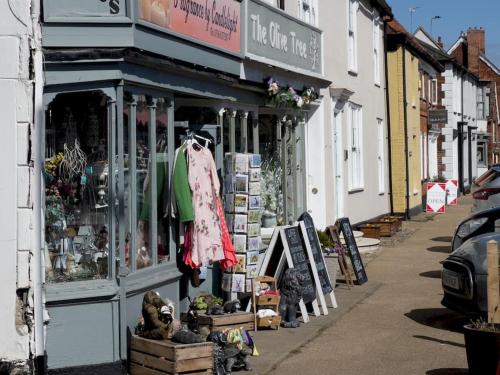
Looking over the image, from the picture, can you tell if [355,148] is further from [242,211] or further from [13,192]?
[13,192]

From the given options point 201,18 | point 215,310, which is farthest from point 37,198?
point 201,18

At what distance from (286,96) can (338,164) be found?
18.4 ft

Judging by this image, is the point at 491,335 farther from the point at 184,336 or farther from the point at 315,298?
the point at 315,298

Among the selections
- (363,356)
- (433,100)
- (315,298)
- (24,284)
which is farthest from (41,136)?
(433,100)

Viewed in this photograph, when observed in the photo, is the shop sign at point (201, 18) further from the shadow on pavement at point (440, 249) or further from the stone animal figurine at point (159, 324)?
the shadow on pavement at point (440, 249)

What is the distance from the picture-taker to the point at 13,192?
668cm

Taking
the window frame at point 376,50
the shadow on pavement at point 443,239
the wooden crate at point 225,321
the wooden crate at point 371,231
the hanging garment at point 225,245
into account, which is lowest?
the wooden crate at point 225,321

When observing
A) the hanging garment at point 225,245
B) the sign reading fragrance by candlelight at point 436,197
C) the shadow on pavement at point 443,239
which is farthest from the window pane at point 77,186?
the sign reading fragrance by candlelight at point 436,197

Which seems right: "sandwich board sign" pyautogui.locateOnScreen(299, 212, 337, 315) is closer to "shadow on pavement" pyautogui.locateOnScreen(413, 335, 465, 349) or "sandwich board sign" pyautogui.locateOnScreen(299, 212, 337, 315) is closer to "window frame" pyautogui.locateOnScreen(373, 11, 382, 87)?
"shadow on pavement" pyautogui.locateOnScreen(413, 335, 465, 349)

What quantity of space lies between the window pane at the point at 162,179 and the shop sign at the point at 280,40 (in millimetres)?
2298

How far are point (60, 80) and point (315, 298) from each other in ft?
15.5

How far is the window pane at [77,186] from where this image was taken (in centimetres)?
769

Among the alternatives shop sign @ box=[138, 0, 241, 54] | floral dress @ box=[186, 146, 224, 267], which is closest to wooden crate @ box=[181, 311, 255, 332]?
floral dress @ box=[186, 146, 224, 267]

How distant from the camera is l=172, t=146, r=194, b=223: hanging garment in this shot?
865cm
